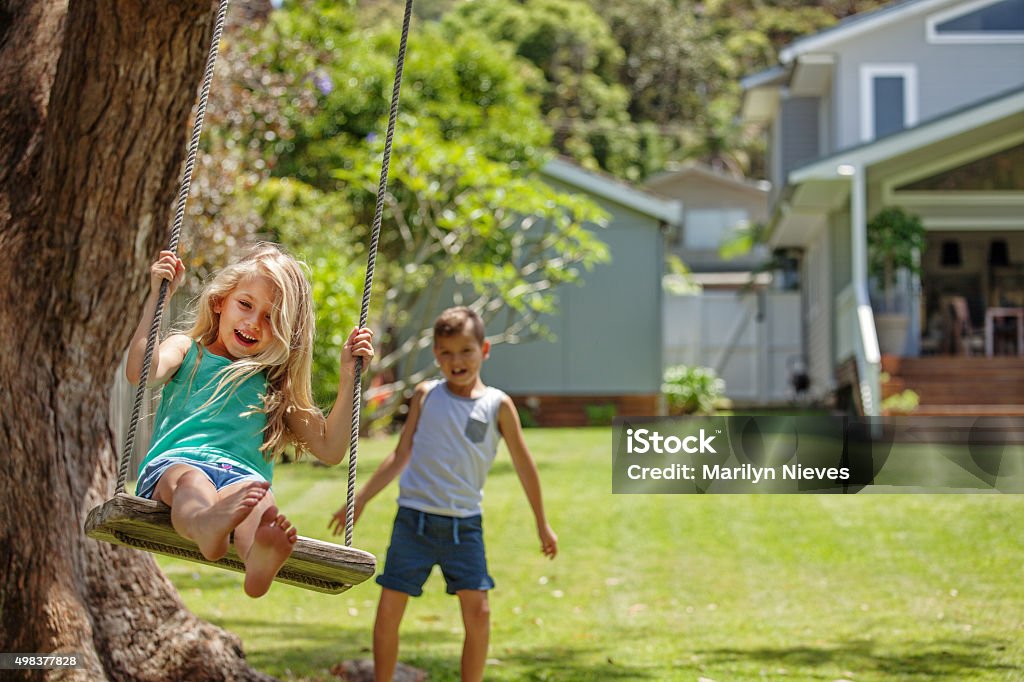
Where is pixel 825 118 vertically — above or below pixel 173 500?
above

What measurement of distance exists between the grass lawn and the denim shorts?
1.87 m

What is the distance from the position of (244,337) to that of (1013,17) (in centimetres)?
1780

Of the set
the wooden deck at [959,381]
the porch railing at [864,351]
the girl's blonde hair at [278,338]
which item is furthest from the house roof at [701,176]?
the girl's blonde hair at [278,338]

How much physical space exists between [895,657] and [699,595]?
67.6 inches

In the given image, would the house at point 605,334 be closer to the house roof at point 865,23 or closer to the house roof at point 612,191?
the house roof at point 612,191

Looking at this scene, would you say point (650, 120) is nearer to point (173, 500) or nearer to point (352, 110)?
point (352, 110)

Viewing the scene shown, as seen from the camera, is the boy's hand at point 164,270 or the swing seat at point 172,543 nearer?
the swing seat at point 172,543

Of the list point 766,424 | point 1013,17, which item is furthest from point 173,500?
point 1013,17

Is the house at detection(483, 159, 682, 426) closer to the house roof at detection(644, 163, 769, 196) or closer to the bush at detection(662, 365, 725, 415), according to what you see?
the bush at detection(662, 365, 725, 415)

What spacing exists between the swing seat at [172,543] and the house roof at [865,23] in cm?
1689

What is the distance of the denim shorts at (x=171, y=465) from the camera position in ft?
10.8

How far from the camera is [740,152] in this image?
4447 cm

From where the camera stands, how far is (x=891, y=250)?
15688mm

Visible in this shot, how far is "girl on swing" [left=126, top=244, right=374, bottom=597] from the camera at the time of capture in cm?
333
